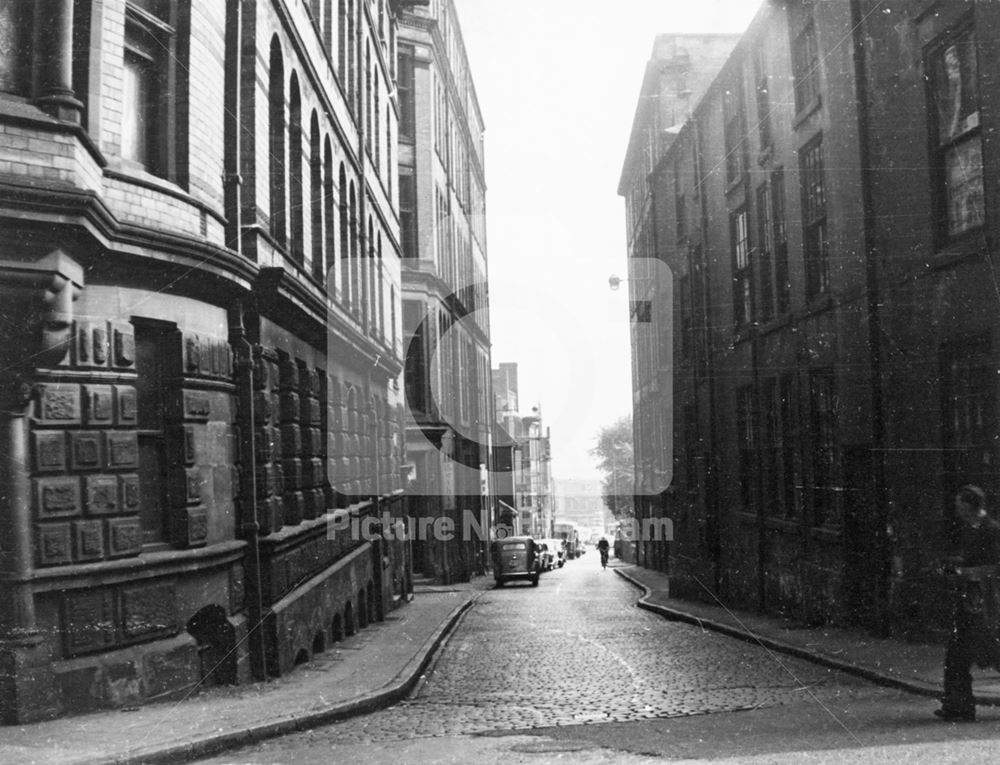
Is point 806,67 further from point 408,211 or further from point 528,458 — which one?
point 528,458

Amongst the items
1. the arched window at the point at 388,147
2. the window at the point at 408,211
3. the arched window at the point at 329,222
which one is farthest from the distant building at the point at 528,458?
the arched window at the point at 329,222

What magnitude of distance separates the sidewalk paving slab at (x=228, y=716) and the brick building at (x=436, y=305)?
65.2 ft

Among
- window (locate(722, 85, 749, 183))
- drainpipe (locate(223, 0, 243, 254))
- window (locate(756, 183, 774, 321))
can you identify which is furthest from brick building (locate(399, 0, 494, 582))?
drainpipe (locate(223, 0, 243, 254))

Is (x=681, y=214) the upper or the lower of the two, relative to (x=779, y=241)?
upper

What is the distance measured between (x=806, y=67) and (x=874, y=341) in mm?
5674

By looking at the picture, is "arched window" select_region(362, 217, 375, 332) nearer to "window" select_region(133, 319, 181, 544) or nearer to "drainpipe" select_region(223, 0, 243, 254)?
"drainpipe" select_region(223, 0, 243, 254)

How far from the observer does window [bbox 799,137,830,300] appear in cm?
1773

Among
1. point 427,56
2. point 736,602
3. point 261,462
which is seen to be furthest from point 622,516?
point 261,462

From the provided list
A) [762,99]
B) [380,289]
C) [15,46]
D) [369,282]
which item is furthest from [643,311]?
[15,46]

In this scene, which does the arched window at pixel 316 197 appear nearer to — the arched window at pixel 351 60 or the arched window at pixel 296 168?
the arched window at pixel 296 168

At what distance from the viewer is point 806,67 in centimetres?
1839

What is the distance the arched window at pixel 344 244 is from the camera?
2044 centimetres

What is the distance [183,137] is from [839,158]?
387 inches

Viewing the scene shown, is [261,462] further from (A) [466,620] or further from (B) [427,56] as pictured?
(B) [427,56]
